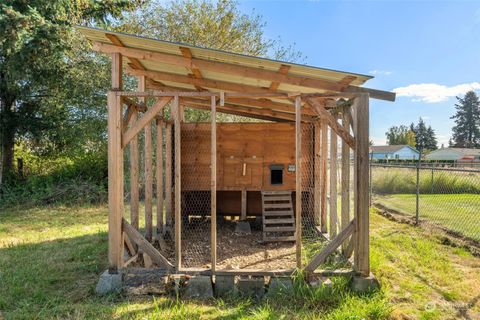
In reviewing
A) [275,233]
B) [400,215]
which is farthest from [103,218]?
[400,215]

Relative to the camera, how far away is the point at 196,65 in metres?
4.28

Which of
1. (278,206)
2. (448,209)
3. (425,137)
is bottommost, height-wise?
(448,209)

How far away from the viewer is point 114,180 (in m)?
3.97

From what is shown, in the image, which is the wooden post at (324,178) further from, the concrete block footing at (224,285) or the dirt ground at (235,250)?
the concrete block footing at (224,285)

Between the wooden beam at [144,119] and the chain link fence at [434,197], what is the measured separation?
4555mm

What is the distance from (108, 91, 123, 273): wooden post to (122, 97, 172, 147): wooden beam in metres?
0.08

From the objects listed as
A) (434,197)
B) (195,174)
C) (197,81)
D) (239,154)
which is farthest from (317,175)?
(434,197)

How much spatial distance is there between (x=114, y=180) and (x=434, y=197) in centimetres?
1086

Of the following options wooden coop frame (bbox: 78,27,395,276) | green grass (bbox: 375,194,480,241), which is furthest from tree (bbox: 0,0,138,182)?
green grass (bbox: 375,194,480,241)

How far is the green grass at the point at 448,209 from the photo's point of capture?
6786 millimetres

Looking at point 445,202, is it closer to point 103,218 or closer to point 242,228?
point 242,228

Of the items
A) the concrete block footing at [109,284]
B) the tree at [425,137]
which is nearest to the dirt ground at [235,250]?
the concrete block footing at [109,284]

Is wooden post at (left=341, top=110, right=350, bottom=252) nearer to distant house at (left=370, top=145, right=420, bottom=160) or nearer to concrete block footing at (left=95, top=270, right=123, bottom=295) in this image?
concrete block footing at (left=95, top=270, right=123, bottom=295)

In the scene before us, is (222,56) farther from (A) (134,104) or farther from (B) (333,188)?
(B) (333,188)
